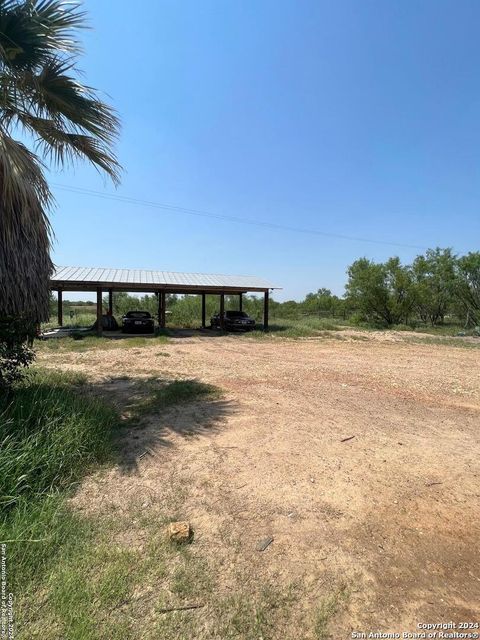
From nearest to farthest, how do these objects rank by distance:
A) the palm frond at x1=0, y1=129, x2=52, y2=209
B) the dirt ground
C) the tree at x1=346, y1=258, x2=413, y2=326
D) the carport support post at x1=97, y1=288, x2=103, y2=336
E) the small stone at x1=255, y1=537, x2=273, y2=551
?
the dirt ground
the small stone at x1=255, y1=537, x2=273, y2=551
the palm frond at x1=0, y1=129, x2=52, y2=209
the carport support post at x1=97, y1=288, x2=103, y2=336
the tree at x1=346, y1=258, x2=413, y2=326

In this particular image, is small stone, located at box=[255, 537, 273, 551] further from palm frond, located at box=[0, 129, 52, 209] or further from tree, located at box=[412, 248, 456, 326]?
tree, located at box=[412, 248, 456, 326]

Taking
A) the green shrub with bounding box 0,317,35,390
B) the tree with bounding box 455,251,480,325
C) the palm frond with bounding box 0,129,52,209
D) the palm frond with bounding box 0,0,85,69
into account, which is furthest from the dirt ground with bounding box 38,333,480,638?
the tree with bounding box 455,251,480,325

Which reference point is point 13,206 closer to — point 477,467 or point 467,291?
point 477,467

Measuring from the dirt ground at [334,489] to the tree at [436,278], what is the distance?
25.5 meters

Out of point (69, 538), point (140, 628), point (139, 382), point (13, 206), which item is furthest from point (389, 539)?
point (139, 382)

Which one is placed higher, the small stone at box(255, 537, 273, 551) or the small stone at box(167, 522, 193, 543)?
the small stone at box(167, 522, 193, 543)

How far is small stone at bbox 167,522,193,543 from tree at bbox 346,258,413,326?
27634 mm

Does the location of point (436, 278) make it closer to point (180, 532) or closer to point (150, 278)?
point (150, 278)

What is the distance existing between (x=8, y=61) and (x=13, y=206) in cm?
186

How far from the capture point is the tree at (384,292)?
2779cm

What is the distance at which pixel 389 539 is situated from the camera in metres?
2.53

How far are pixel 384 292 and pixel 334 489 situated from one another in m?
27.3

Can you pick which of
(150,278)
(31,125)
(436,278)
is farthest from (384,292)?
(31,125)

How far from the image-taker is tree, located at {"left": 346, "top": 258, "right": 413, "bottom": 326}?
2779cm
